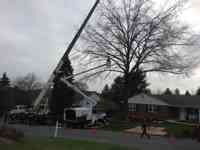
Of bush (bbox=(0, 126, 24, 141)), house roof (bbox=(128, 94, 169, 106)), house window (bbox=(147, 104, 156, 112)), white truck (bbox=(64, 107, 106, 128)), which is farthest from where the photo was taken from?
house window (bbox=(147, 104, 156, 112))

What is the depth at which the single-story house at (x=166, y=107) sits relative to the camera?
4700 centimetres

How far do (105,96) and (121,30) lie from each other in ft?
117

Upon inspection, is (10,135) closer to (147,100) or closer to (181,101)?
(147,100)

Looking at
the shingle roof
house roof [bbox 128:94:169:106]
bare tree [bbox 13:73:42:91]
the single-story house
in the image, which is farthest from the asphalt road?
bare tree [bbox 13:73:42:91]

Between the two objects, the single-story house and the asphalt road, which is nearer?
the asphalt road

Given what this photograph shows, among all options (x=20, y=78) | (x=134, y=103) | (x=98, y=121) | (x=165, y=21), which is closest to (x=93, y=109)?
(x=98, y=121)

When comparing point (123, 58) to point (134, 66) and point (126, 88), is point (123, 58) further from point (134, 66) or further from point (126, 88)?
point (126, 88)

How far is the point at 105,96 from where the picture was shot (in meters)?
71.5

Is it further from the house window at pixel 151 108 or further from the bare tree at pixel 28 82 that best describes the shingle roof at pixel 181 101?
the bare tree at pixel 28 82

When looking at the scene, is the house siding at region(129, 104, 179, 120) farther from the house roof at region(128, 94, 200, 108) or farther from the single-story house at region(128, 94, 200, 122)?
the house roof at region(128, 94, 200, 108)

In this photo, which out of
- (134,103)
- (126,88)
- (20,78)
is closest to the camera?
(126,88)

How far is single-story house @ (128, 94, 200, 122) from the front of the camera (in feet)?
154

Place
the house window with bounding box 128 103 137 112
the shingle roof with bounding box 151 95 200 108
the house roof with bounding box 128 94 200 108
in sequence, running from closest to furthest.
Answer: the shingle roof with bounding box 151 95 200 108
the house roof with bounding box 128 94 200 108
the house window with bounding box 128 103 137 112

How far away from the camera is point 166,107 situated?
4794 centimetres
